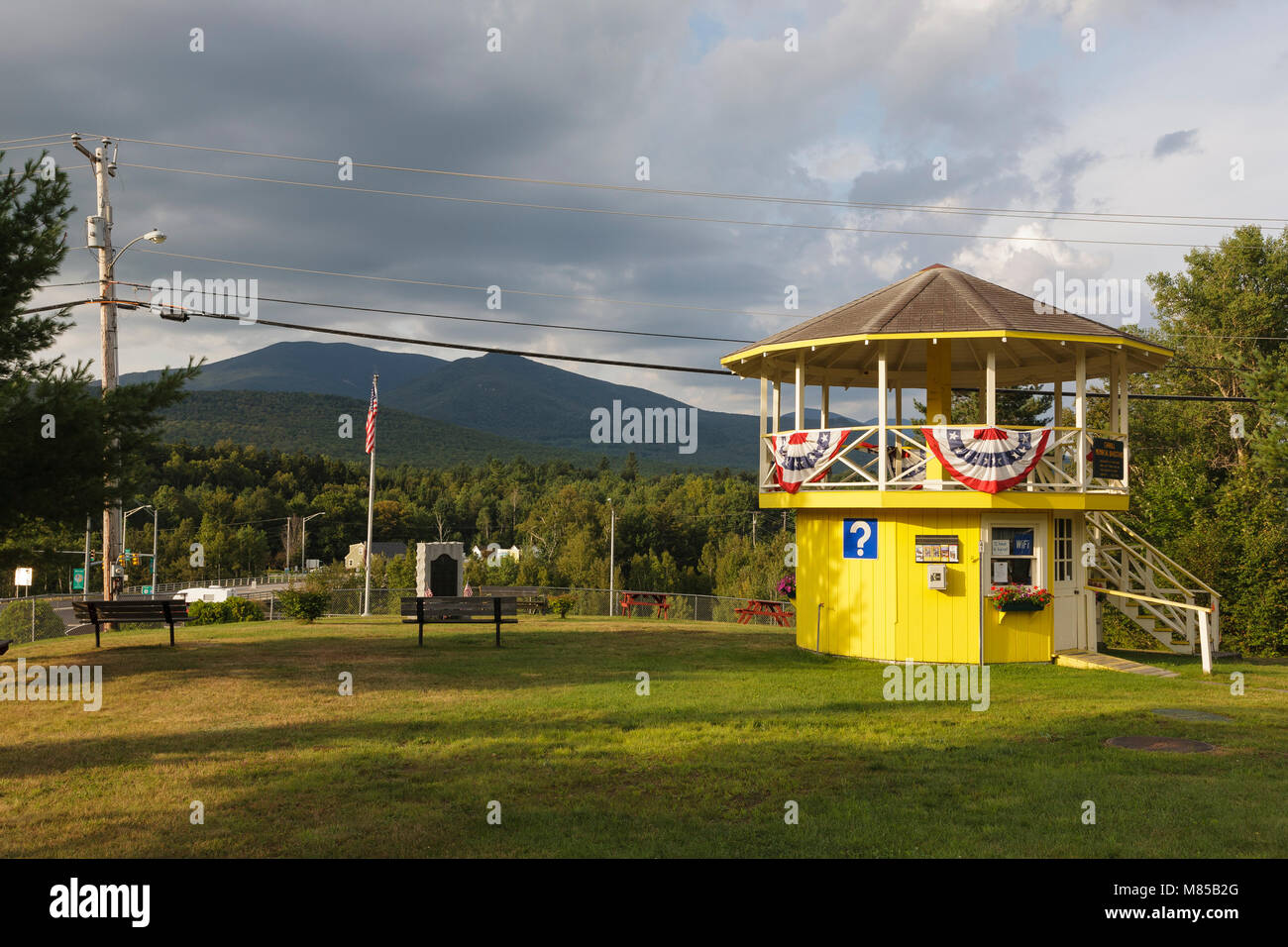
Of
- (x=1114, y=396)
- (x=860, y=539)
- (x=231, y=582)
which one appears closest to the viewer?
(x=860, y=539)

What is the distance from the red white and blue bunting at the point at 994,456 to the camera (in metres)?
15.9

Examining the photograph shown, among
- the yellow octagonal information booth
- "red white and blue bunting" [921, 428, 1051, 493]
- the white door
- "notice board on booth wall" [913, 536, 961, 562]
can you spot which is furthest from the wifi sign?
the white door

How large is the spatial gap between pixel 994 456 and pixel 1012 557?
2.04 meters

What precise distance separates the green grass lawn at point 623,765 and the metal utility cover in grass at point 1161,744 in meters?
0.21

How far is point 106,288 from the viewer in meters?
22.3

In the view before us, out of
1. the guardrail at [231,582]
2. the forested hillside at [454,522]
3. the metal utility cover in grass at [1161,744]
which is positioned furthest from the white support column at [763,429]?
the guardrail at [231,582]

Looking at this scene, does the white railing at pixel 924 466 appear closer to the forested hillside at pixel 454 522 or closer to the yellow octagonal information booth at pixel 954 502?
the yellow octagonal information booth at pixel 954 502

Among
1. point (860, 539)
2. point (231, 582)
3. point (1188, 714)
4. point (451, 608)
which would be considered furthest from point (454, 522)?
point (1188, 714)

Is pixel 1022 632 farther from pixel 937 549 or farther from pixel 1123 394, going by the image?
pixel 1123 394

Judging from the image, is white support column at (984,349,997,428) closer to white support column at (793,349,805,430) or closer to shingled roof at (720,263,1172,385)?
shingled roof at (720,263,1172,385)

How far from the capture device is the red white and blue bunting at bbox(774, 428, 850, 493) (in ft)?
56.9

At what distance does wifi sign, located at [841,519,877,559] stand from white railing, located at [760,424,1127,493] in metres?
0.68

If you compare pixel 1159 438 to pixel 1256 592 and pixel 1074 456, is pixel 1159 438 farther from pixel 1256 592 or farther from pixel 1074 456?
pixel 1074 456
